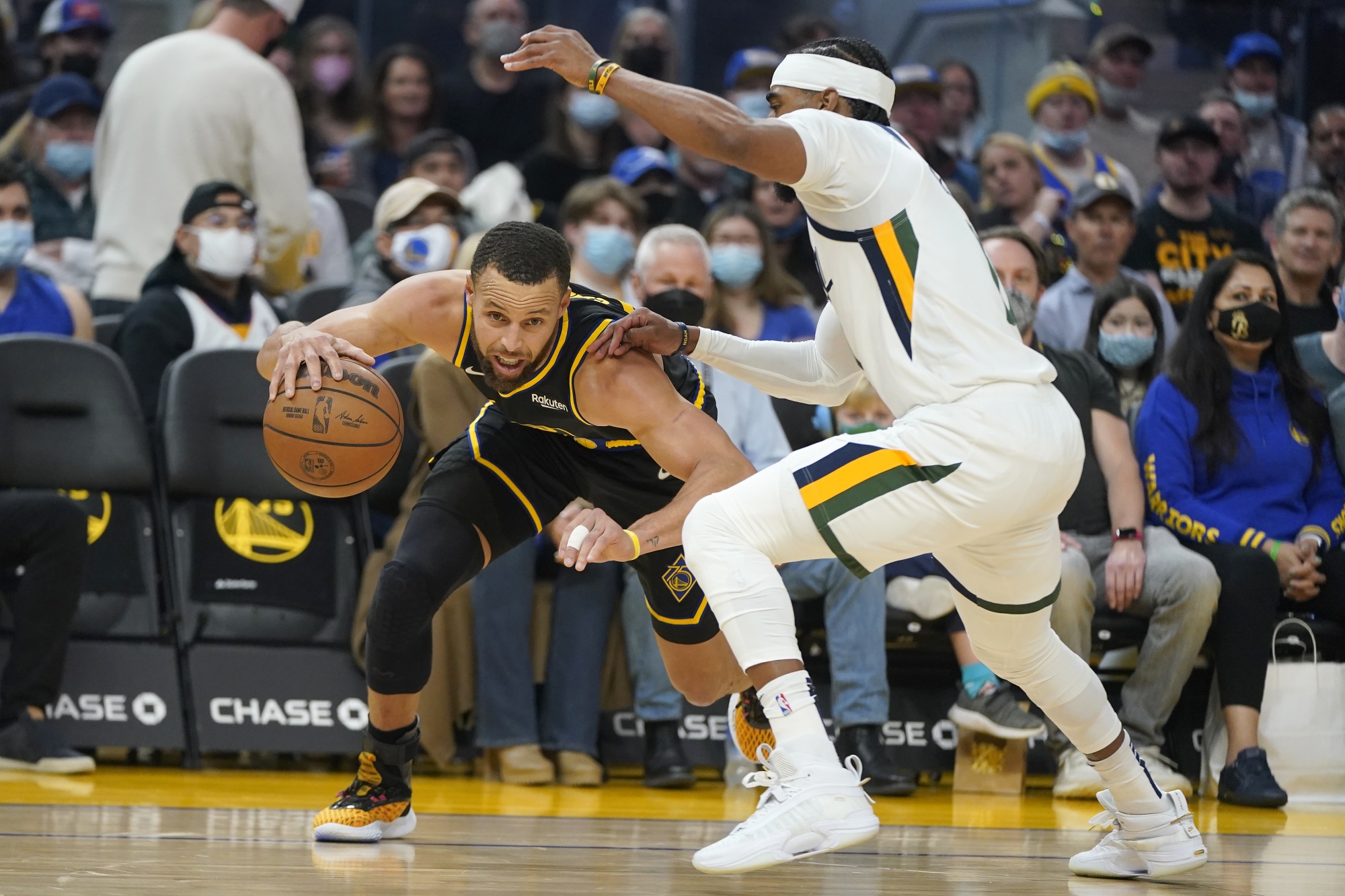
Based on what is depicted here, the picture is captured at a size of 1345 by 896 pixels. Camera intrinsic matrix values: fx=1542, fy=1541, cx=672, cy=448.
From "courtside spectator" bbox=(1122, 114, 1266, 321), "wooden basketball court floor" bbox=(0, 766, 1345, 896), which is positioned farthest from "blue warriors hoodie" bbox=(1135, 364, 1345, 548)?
"courtside spectator" bbox=(1122, 114, 1266, 321)

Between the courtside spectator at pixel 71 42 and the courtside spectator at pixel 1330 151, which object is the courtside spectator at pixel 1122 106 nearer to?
the courtside spectator at pixel 1330 151

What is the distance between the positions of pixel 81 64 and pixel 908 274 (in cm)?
662

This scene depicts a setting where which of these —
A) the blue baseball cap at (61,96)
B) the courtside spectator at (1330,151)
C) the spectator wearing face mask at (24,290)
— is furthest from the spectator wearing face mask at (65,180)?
the courtside spectator at (1330,151)

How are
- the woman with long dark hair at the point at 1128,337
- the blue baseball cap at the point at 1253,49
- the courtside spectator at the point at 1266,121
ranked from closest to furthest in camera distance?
the woman with long dark hair at the point at 1128,337 → the courtside spectator at the point at 1266,121 → the blue baseball cap at the point at 1253,49

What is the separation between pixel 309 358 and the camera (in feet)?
13.3

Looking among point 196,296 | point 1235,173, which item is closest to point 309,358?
point 196,296

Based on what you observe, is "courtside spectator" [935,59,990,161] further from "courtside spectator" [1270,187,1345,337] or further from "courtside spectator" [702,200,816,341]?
"courtside spectator" [702,200,816,341]

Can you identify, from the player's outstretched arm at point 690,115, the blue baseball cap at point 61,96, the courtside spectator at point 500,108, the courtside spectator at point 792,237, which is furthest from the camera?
the courtside spectator at point 500,108

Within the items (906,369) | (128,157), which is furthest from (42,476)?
(906,369)

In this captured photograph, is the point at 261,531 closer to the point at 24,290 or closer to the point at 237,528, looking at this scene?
the point at 237,528

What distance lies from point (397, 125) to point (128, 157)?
2034mm

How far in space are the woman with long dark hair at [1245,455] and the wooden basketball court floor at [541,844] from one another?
931 millimetres

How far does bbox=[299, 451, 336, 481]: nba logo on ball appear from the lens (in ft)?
13.5

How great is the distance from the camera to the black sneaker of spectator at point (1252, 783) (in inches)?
229
